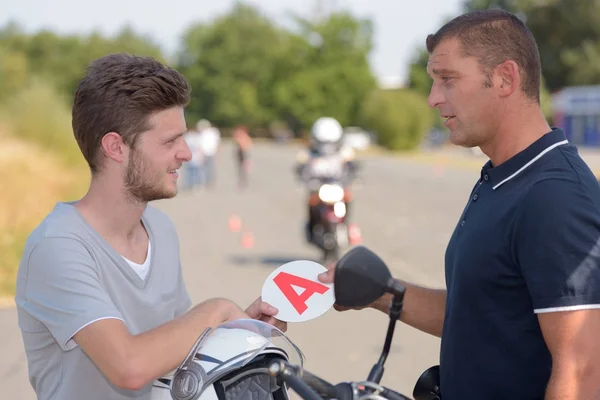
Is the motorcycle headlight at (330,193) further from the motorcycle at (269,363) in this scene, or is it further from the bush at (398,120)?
the bush at (398,120)

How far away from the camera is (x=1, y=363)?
7.32 m

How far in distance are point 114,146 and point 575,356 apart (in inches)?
52.3

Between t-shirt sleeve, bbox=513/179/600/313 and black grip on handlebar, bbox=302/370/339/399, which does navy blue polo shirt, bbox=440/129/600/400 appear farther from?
black grip on handlebar, bbox=302/370/339/399

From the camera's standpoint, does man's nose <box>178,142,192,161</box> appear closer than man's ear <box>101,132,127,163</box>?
No

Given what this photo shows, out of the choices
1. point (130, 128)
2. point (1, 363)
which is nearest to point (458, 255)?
point (130, 128)

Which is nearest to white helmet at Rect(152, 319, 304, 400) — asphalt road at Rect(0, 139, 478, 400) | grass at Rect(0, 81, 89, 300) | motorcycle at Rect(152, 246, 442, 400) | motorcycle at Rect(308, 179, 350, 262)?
motorcycle at Rect(152, 246, 442, 400)

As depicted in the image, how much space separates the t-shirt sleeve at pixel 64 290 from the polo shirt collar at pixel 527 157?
1.02m

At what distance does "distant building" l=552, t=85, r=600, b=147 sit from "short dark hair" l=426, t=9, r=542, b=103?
216ft

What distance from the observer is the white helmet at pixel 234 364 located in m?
2.21

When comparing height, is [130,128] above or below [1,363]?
above

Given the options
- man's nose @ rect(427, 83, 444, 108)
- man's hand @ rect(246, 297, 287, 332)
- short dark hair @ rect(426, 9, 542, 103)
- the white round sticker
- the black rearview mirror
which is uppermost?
short dark hair @ rect(426, 9, 542, 103)

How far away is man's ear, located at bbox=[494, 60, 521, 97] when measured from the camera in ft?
8.09

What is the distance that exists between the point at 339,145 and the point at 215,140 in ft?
57.5

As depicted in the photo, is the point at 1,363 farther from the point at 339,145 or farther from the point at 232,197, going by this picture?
the point at 232,197
